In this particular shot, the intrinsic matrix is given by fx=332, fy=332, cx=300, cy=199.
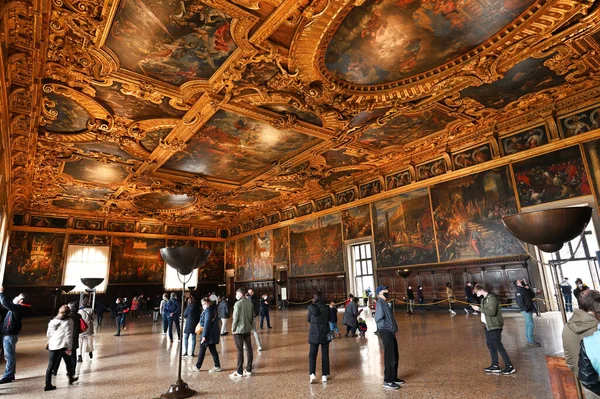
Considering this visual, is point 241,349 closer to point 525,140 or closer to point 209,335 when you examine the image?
point 209,335

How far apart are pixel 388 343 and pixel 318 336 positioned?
1098mm

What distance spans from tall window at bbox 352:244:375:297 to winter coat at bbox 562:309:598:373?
54.5 feet

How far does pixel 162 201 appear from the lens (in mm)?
23875

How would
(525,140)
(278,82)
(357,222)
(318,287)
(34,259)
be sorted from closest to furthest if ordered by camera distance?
1. (278,82)
2. (525,140)
3. (357,222)
4. (318,287)
5. (34,259)

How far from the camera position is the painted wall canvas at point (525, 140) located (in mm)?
12953

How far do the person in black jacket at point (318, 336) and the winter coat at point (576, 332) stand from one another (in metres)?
3.16

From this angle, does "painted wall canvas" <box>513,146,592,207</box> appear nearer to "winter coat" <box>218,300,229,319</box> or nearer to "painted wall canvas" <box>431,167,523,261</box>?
"painted wall canvas" <box>431,167,523,261</box>

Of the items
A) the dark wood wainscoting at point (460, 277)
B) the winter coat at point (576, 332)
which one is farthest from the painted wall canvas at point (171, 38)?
the dark wood wainscoting at point (460, 277)

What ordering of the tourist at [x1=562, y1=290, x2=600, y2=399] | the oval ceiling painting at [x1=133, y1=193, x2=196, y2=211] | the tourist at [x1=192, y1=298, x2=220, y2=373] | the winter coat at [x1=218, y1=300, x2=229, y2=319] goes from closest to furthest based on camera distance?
the tourist at [x1=562, y1=290, x2=600, y2=399], the tourist at [x1=192, y1=298, x2=220, y2=373], the winter coat at [x1=218, y1=300, x2=229, y2=319], the oval ceiling painting at [x1=133, y1=193, x2=196, y2=211]

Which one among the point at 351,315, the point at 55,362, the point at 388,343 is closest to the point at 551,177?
the point at 351,315

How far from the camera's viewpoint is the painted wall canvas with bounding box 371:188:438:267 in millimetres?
16406

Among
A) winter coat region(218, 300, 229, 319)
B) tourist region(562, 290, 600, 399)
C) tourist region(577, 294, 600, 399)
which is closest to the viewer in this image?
tourist region(577, 294, 600, 399)

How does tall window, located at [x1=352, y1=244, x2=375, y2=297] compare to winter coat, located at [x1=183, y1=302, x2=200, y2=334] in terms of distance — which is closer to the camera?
winter coat, located at [x1=183, y1=302, x2=200, y2=334]

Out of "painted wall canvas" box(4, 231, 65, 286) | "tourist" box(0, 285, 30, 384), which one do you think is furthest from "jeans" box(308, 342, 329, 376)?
"painted wall canvas" box(4, 231, 65, 286)
